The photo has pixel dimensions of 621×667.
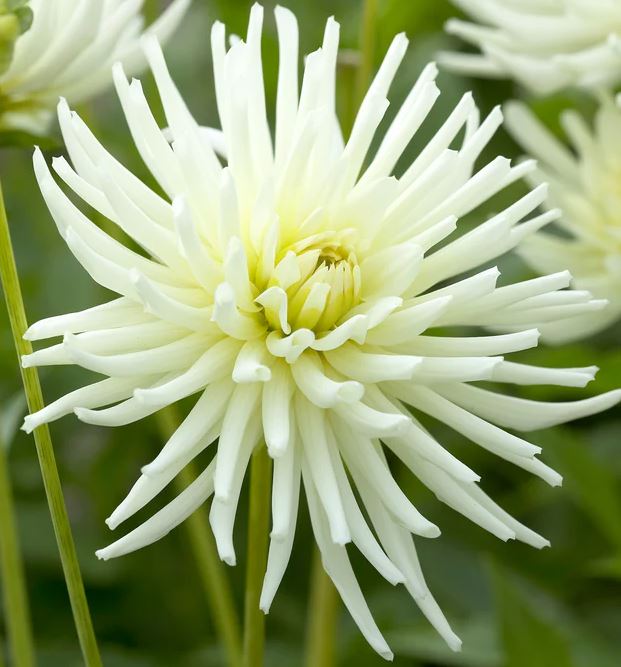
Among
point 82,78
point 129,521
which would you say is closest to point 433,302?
point 82,78

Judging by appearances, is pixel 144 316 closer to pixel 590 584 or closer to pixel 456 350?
pixel 456 350

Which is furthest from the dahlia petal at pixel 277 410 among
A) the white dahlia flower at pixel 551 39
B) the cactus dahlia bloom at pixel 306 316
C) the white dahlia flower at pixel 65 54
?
the white dahlia flower at pixel 551 39

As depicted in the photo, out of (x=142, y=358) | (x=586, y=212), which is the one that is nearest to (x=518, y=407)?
(x=142, y=358)

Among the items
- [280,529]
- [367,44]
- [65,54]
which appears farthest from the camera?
[367,44]

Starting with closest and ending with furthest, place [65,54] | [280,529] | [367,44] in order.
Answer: [280,529]
[65,54]
[367,44]

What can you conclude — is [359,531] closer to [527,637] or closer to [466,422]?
[466,422]

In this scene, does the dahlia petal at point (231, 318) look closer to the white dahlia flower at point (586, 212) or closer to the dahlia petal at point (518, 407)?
the dahlia petal at point (518, 407)
